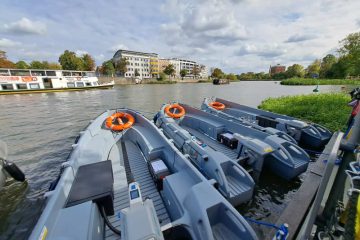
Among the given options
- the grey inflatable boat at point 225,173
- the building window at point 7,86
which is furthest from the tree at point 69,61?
the grey inflatable boat at point 225,173

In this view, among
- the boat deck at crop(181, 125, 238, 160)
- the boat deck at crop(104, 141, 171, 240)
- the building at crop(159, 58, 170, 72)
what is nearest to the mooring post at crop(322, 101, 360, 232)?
the boat deck at crop(104, 141, 171, 240)

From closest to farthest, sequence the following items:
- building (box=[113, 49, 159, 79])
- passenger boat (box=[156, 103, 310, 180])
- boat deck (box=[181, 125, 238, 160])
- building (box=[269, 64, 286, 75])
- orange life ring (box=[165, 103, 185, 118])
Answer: passenger boat (box=[156, 103, 310, 180]) → boat deck (box=[181, 125, 238, 160]) → orange life ring (box=[165, 103, 185, 118]) → building (box=[113, 49, 159, 79]) → building (box=[269, 64, 286, 75])

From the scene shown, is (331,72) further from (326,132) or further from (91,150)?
(91,150)

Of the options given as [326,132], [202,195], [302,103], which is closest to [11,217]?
[202,195]

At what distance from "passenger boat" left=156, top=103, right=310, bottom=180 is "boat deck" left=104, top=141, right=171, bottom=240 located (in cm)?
143

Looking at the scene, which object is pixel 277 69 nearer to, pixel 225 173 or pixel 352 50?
pixel 352 50

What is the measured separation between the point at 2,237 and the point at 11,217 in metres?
0.53

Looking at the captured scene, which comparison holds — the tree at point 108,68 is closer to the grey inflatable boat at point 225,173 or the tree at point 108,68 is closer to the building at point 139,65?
the building at point 139,65

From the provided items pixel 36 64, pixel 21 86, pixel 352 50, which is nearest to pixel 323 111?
pixel 352 50

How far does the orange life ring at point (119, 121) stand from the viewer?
261 inches

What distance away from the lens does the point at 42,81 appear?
26391 mm

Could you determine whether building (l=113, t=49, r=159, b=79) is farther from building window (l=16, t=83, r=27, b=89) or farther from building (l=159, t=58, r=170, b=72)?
building window (l=16, t=83, r=27, b=89)

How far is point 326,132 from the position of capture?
6090mm

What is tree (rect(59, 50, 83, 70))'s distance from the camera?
163ft
